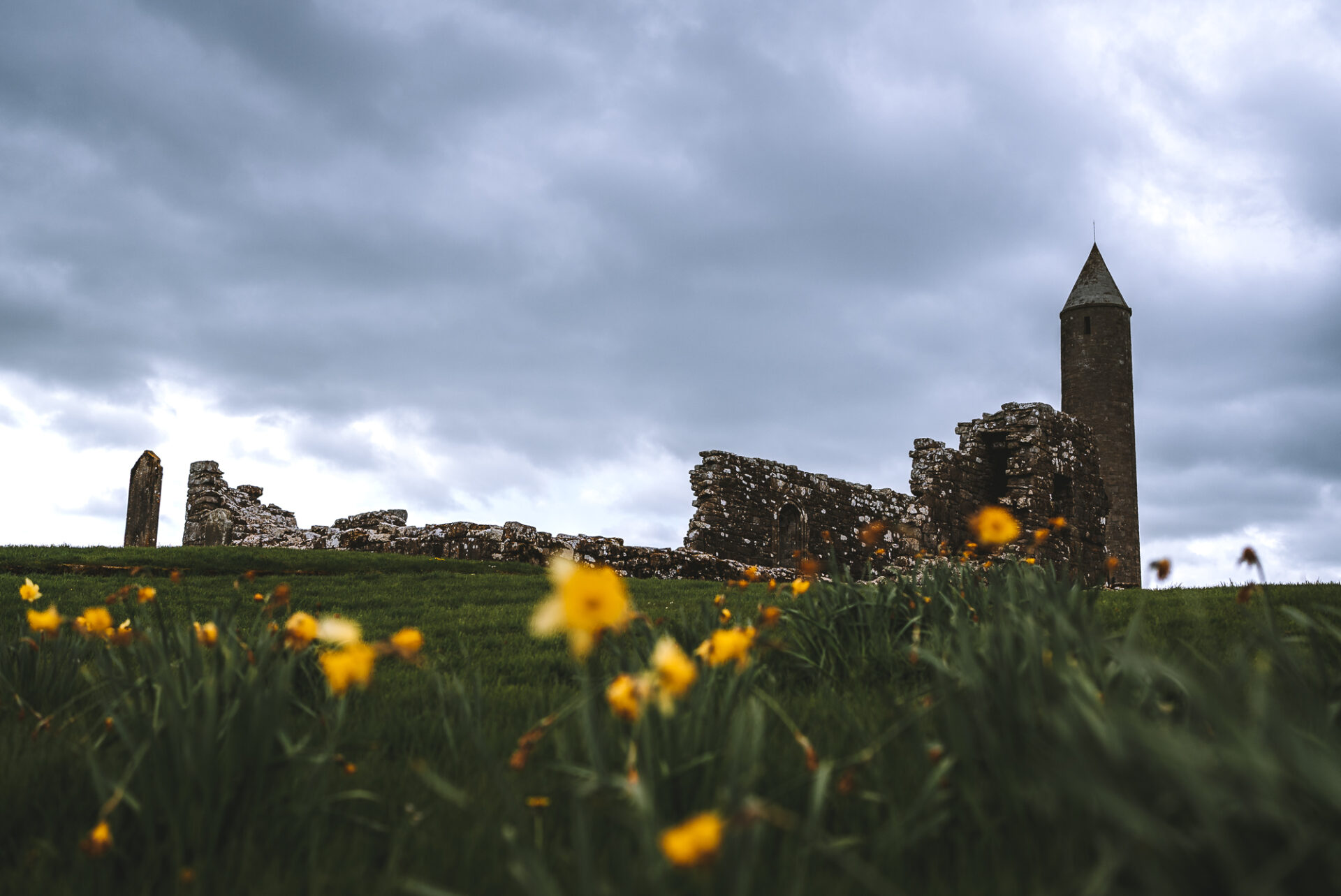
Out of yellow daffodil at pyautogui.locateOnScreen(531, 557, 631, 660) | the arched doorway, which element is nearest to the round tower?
the arched doorway

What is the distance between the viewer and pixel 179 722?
2.05m

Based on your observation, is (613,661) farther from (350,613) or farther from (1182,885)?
(350,613)

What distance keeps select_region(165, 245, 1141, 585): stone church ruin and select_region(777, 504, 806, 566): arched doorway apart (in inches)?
1.4

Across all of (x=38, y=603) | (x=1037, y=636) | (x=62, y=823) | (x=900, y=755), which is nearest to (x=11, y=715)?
(x=62, y=823)

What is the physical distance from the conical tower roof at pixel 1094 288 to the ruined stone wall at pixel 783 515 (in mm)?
19174

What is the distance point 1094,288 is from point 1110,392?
16.2ft

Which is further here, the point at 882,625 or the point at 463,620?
the point at 463,620

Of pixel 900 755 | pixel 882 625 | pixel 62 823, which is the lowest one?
pixel 62 823

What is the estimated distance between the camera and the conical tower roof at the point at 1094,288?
35250 millimetres

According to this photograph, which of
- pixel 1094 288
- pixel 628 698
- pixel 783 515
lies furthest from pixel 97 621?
pixel 1094 288

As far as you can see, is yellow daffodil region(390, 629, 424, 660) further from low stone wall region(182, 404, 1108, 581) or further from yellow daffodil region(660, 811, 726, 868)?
low stone wall region(182, 404, 1108, 581)

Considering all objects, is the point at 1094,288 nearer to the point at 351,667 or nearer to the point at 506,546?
the point at 506,546

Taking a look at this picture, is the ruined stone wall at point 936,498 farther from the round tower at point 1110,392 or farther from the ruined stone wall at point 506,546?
the round tower at point 1110,392

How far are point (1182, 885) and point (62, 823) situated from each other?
8.90ft
